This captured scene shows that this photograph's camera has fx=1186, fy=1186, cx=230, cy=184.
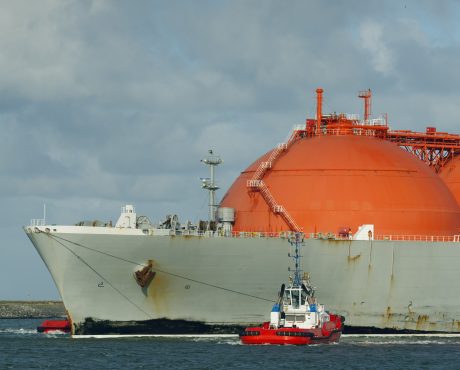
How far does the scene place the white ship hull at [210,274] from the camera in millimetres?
57219

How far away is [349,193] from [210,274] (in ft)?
→ 30.5

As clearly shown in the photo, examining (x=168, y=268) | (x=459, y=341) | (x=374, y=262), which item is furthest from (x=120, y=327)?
(x=459, y=341)

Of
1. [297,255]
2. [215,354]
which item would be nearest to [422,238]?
[297,255]

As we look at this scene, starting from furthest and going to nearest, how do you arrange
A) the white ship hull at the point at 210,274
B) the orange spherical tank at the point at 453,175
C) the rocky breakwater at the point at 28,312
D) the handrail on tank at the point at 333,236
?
the rocky breakwater at the point at 28,312, the orange spherical tank at the point at 453,175, the handrail on tank at the point at 333,236, the white ship hull at the point at 210,274

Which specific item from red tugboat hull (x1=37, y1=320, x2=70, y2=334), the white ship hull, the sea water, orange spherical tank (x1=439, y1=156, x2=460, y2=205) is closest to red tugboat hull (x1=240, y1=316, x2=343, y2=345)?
the sea water

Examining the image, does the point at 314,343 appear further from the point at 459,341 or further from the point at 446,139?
the point at 446,139

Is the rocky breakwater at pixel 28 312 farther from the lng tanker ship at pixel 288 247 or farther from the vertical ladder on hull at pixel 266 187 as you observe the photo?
the vertical ladder on hull at pixel 266 187

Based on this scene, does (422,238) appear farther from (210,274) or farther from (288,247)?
(210,274)

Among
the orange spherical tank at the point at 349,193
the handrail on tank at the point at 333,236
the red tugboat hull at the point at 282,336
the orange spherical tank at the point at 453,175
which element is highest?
the orange spherical tank at the point at 453,175

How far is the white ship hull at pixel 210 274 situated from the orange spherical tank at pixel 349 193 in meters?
2.16

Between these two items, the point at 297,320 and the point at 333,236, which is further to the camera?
the point at 333,236

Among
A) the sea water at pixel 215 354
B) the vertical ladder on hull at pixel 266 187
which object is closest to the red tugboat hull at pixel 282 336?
the sea water at pixel 215 354

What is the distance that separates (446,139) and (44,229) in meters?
28.1

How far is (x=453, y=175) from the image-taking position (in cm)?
7244
